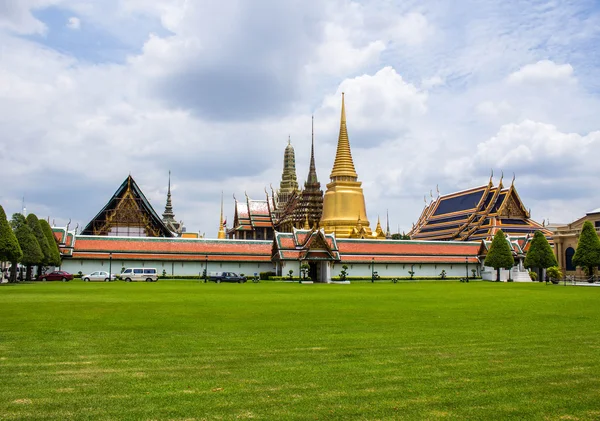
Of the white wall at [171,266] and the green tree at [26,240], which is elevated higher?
the green tree at [26,240]

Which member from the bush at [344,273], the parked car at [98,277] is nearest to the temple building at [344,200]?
the bush at [344,273]

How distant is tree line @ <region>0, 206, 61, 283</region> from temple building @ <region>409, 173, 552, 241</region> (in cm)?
5027

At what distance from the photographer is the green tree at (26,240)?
44219 millimetres

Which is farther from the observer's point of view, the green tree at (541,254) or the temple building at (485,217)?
the temple building at (485,217)

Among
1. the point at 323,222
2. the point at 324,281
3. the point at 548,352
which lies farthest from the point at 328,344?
the point at 323,222

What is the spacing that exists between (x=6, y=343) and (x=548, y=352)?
1014cm

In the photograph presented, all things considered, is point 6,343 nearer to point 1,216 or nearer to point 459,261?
point 1,216

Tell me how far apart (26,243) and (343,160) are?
47.4 meters

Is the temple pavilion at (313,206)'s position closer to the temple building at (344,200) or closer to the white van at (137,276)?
the temple building at (344,200)

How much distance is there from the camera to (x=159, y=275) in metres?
59.2

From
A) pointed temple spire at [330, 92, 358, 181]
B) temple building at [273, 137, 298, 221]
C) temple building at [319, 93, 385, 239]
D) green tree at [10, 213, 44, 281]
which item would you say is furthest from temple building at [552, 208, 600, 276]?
green tree at [10, 213, 44, 281]

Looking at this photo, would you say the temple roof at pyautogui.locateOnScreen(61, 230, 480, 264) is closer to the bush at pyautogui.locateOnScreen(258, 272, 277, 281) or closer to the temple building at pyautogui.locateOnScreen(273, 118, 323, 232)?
the bush at pyautogui.locateOnScreen(258, 272, 277, 281)

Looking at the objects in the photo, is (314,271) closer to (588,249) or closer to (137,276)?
(137,276)

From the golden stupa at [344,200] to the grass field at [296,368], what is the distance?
6258cm
